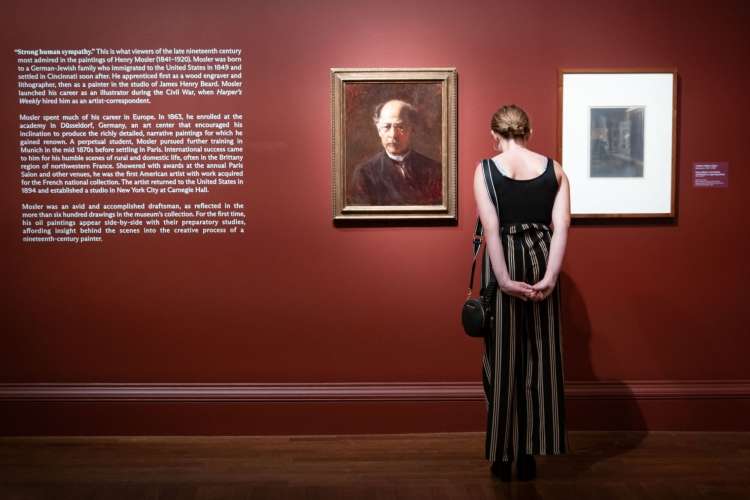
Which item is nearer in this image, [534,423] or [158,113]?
[534,423]

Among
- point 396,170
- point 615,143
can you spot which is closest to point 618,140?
point 615,143

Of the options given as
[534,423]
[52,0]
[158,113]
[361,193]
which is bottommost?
[534,423]

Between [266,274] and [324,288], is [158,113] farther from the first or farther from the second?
[324,288]

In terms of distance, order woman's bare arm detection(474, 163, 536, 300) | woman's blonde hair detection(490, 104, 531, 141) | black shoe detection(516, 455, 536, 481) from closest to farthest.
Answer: woman's bare arm detection(474, 163, 536, 300), woman's blonde hair detection(490, 104, 531, 141), black shoe detection(516, 455, 536, 481)

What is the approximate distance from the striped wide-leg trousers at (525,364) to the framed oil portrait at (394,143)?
961 mm

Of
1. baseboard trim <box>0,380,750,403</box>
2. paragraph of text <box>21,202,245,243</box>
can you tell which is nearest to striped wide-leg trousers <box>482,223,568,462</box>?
baseboard trim <box>0,380,750,403</box>

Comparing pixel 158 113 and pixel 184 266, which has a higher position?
pixel 158 113

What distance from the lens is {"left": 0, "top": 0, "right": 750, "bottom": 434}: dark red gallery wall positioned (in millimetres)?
4723

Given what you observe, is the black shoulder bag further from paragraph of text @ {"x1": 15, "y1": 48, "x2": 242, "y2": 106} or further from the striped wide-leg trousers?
paragraph of text @ {"x1": 15, "y1": 48, "x2": 242, "y2": 106}

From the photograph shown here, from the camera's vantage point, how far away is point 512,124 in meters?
3.90

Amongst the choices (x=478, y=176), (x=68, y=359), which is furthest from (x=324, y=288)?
(x=68, y=359)

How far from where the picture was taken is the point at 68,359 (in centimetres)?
484

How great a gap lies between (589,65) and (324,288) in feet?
7.31

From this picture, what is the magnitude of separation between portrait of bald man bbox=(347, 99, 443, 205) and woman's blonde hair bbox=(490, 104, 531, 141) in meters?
0.85
